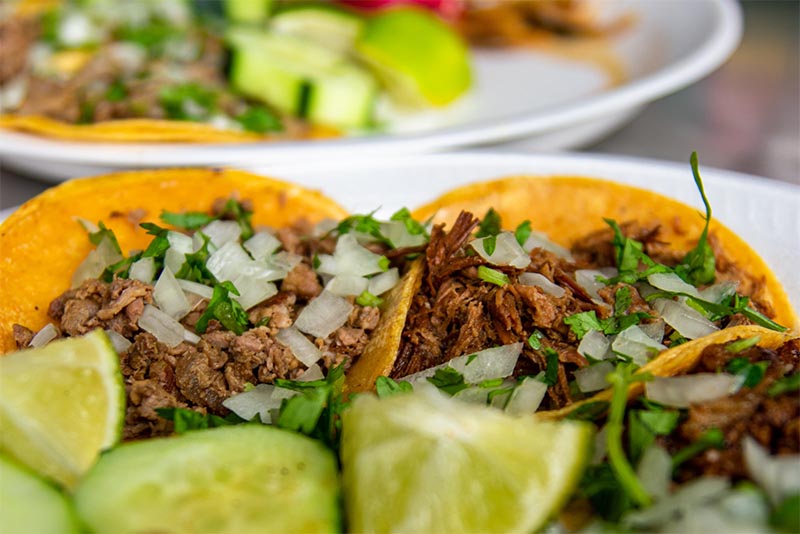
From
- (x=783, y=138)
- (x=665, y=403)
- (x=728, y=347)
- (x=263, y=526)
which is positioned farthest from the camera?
(x=783, y=138)

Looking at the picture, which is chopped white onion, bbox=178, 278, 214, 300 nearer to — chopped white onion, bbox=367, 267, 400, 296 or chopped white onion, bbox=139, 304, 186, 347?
chopped white onion, bbox=139, 304, 186, 347

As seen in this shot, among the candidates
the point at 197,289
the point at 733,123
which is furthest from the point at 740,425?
the point at 733,123

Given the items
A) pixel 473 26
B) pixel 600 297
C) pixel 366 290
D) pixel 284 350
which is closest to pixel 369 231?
pixel 366 290

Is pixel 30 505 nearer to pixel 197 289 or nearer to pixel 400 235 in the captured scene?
pixel 197 289

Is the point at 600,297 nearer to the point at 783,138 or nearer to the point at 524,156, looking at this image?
the point at 524,156

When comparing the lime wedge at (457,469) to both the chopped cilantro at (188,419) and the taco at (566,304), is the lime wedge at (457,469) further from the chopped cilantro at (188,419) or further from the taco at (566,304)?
the chopped cilantro at (188,419)

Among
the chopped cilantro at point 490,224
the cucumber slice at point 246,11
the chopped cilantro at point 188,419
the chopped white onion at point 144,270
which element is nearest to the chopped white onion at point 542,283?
the chopped cilantro at point 490,224
